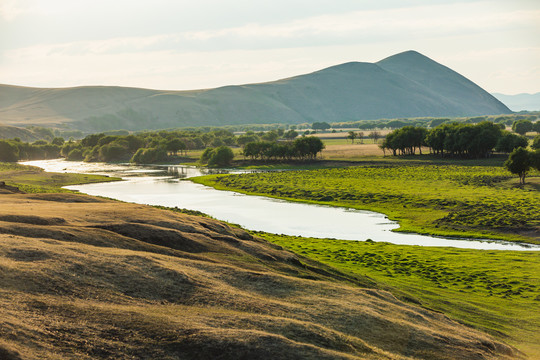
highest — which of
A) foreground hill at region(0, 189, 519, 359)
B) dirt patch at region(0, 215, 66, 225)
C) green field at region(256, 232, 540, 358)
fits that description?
dirt patch at region(0, 215, 66, 225)

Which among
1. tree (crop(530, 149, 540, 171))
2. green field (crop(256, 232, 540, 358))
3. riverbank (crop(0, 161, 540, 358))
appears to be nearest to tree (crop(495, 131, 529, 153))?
tree (crop(530, 149, 540, 171))

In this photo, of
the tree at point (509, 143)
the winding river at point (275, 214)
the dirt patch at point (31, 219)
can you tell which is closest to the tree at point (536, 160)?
the winding river at point (275, 214)

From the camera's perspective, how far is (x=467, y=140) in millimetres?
169375

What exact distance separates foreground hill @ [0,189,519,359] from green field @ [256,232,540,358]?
497cm

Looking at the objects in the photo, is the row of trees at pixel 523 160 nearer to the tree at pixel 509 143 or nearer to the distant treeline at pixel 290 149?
the tree at pixel 509 143

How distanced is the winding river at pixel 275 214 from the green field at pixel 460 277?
23.6ft

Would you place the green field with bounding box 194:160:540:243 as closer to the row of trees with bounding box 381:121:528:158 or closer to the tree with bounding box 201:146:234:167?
the row of trees with bounding box 381:121:528:158

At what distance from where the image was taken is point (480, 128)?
6727 inches

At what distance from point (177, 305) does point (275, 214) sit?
64.7m

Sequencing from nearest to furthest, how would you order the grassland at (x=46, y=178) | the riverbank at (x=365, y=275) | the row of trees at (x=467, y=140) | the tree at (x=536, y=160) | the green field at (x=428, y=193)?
the riverbank at (x=365, y=275), the green field at (x=428, y=193), the tree at (x=536, y=160), the grassland at (x=46, y=178), the row of trees at (x=467, y=140)

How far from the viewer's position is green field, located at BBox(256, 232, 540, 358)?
38500mm

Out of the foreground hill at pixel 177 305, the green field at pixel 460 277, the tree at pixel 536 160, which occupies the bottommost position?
the green field at pixel 460 277

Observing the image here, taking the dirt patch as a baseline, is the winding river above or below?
below

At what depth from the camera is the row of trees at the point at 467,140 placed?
6550 inches
